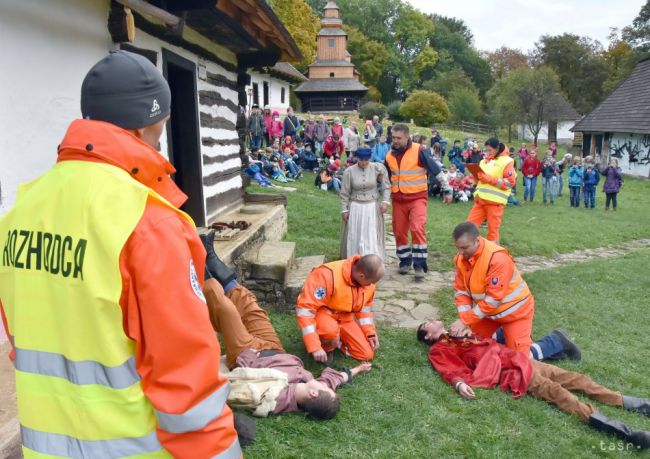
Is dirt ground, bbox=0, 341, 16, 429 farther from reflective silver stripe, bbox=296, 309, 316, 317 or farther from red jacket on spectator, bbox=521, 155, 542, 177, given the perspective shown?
red jacket on spectator, bbox=521, 155, 542, 177

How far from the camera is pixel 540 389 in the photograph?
4.14 m

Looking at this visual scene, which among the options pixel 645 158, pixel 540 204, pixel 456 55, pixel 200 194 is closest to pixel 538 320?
pixel 200 194

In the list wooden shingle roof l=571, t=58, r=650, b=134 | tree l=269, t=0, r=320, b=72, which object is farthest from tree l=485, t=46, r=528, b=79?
wooden shingle roof l=571, t=58, r=650, b=134

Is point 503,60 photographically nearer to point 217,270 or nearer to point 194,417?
point 217,270

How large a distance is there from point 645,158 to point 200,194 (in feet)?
84.8

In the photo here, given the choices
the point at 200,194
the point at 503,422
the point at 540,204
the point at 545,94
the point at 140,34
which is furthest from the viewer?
the point at 545,94

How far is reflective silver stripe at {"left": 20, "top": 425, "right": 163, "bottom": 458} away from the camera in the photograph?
4.57 ft

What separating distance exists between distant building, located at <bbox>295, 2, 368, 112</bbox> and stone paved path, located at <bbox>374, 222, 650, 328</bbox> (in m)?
36.9

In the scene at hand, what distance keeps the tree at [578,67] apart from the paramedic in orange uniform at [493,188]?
156 feet

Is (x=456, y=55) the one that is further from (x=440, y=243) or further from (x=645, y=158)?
(x=440, y=243)

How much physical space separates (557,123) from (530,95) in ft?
26.6

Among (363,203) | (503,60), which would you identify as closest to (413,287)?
(363,203)

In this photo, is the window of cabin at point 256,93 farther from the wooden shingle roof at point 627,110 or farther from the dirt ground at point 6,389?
the dirt ground at point 6,389

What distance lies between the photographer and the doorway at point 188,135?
23.5ft
